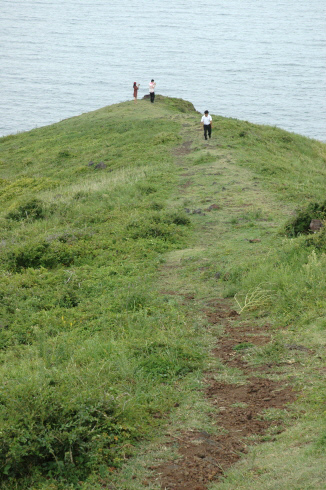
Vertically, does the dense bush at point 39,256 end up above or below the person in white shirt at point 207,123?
below

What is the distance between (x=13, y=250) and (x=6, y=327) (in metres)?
3.81

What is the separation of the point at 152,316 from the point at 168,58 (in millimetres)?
89025

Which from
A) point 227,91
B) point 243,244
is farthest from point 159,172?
point 227,91

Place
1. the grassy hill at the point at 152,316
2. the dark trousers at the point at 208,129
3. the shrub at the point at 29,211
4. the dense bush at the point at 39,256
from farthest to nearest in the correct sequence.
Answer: the dark trousers at the point at 208,129, the shrub at the point at 29,211, the dense bush at the point at 39,256, the grassy hill at the point at 152,316

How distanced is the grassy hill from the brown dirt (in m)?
0.10

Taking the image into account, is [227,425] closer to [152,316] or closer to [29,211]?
[152,316]

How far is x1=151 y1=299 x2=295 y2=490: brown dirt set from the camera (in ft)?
17.6

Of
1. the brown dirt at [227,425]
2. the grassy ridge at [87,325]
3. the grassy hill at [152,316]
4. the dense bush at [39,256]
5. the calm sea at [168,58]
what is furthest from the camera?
the calm sea at [168,58]

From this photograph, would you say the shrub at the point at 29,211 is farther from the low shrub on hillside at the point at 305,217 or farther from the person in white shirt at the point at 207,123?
the person in white shirt at the point at 207,123

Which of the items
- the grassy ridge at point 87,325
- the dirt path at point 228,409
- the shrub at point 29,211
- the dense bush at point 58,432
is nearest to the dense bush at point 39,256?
the grassy ridge at point 87,325

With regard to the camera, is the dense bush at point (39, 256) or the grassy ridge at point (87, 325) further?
the dense bush at point (39, 256)

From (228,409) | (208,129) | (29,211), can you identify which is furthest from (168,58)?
(228,409)

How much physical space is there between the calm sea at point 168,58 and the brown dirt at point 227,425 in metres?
44.9

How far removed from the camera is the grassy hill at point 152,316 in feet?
18.1
